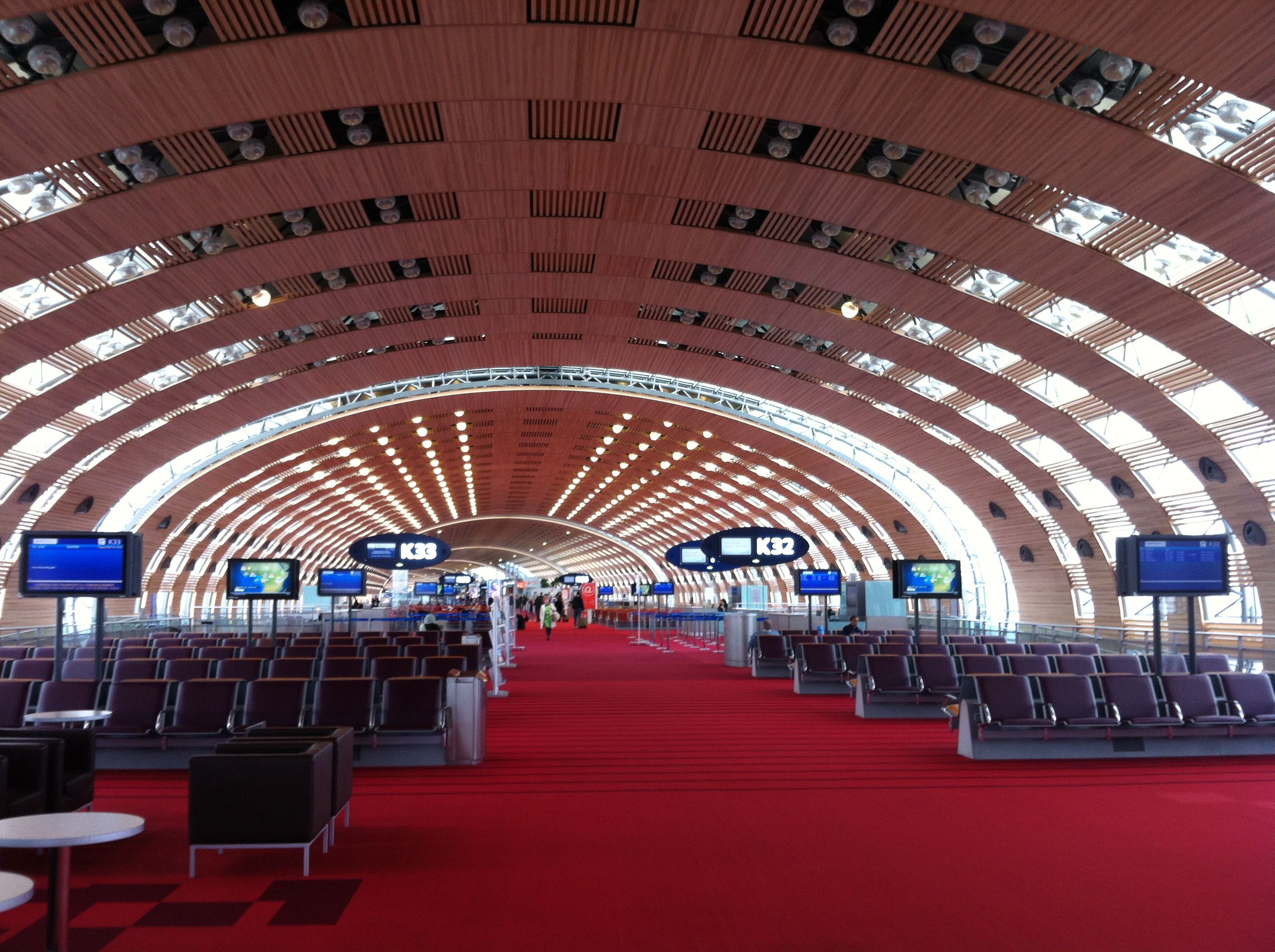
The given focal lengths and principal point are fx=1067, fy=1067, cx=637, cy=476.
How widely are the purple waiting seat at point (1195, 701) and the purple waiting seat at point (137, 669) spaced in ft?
37.4

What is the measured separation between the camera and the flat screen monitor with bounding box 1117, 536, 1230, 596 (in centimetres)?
1248

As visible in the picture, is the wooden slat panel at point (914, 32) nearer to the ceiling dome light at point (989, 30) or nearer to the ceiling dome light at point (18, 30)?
the ceiling dome light at point (989, 30)

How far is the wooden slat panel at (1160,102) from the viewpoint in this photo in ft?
40.9

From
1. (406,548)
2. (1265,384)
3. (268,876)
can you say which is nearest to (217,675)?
(268,876)

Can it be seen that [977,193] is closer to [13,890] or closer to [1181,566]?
[1181,566]

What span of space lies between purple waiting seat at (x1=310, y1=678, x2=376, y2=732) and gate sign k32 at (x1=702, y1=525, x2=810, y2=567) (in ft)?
43.9

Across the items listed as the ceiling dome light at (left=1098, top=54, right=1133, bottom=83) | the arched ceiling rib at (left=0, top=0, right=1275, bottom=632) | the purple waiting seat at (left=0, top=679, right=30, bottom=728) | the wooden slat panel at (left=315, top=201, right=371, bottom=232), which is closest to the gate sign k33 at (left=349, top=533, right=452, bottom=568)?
the arched ceiling rib at (left=0, top=0, right=1275, bottom=632)

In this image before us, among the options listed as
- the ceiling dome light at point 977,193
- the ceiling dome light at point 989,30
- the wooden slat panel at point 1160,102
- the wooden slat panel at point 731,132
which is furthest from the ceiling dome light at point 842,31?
the ceiling dome light at point 977,193

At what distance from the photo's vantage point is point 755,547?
23.5 m

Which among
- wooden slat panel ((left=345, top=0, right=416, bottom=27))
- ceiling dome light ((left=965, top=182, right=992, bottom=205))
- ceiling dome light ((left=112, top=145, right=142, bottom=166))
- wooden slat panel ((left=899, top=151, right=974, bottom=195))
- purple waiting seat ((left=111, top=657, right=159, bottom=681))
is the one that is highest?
wooden slat panel ((left=345, top=0, right=416, bottom=27))

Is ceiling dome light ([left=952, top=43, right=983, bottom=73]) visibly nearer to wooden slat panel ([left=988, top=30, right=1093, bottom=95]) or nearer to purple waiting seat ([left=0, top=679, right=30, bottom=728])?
wooden slat panel ([left=988, top=30, right=1093, bottom=95])

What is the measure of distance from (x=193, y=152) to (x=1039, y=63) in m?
11.6

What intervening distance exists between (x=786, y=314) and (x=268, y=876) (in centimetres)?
1971

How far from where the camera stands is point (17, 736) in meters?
7.36
